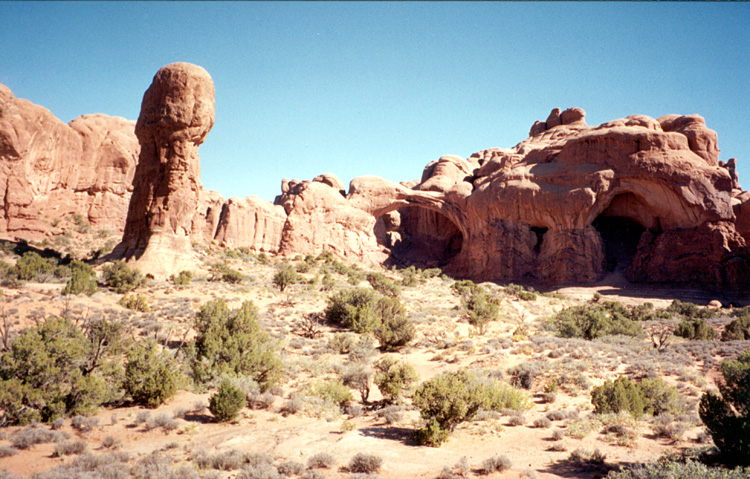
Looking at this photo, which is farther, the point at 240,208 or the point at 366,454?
the point at 240,208

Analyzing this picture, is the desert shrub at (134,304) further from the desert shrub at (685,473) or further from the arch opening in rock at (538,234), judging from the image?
the arch opening in rock at (538,234)

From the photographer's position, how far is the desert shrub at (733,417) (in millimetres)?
5586

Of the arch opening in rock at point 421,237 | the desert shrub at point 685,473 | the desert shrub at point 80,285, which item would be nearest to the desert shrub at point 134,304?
the desert shrub at point 80,285

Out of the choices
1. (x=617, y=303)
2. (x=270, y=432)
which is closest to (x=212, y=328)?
(x=270, y=432)

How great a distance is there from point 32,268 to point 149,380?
15582mm

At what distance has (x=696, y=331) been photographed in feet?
58.7

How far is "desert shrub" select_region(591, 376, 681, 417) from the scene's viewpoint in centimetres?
844

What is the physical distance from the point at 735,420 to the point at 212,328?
35.3 ft

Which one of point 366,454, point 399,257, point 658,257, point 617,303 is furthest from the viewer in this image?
point 399,257

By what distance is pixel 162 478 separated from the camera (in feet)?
17.2

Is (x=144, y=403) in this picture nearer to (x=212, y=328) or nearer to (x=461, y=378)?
(x=212, y=328)

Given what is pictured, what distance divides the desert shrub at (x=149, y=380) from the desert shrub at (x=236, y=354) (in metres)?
1.08

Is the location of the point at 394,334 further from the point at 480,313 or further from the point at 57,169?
the point at 57,169

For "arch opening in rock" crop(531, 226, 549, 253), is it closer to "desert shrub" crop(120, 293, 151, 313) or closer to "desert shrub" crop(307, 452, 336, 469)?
"desert shrub" crop(120, 293, 151, 313)
